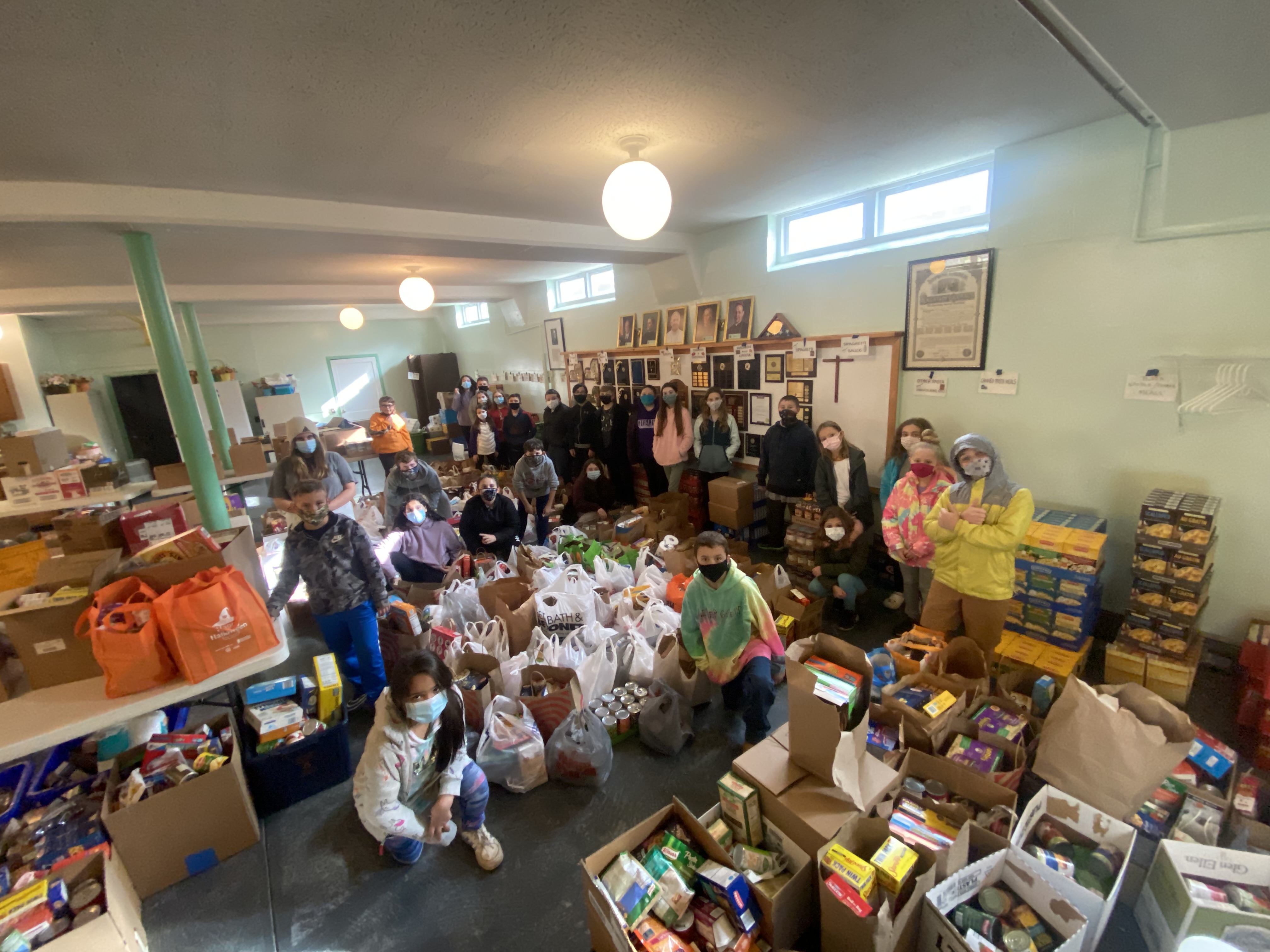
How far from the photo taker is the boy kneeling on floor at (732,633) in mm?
2289

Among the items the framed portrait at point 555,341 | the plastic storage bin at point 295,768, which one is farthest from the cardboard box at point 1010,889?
the framed portrait at point 555,341

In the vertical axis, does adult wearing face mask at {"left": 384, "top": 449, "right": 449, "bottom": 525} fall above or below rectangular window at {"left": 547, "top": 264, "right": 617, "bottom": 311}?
below

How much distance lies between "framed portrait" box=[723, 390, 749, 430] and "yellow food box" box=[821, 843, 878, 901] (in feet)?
12.3

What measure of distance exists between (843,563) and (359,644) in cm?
295

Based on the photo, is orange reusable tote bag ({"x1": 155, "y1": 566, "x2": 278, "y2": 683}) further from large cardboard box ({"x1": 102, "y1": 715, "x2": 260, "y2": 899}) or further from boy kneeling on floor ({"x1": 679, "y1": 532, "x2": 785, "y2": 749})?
boy kneeling on floor ({"x1": 679, "y1": 532, "x2": 785, "y2": 749})

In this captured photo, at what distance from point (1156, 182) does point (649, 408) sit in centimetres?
375

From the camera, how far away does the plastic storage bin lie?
214cm

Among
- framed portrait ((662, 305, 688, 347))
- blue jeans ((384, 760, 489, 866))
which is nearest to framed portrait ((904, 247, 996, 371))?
framed portrait ((662, 305, 688, 347))

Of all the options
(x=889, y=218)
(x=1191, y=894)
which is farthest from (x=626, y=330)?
(x=1191, y=894)

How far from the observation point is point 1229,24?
1476 mm

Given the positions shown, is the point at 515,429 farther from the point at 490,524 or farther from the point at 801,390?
the point at 801,390

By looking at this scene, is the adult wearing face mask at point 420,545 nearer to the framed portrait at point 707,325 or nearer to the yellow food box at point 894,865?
the yellow food box at point 894,865

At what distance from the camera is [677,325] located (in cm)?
540

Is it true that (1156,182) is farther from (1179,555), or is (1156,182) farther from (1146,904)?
(1146,904)
